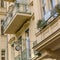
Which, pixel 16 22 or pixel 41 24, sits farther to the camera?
pixel 16 22

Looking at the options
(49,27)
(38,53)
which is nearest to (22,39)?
(38,53)

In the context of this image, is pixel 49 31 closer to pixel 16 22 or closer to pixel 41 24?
pixel 41 24

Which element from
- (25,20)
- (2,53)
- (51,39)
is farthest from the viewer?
(2,53)

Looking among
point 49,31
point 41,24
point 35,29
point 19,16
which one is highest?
point 19,16

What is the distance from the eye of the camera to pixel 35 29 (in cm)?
2080

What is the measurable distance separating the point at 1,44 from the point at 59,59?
13737 millimetres

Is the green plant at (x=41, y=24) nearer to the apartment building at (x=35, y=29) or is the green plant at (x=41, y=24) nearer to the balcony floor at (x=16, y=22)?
the apartment building at (x=35, y=29)

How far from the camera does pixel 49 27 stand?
16.9 metres

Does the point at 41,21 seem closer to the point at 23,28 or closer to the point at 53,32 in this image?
the point at 53,32

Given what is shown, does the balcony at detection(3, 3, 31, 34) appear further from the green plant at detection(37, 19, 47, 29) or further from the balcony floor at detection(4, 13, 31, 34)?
the green plant at detection(37, 19, 47, 29)

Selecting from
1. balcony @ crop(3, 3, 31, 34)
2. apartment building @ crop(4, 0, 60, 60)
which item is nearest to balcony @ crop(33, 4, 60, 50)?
apartment building @ crop(4, 0, 60, 60)

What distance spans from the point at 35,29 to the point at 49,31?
397cm

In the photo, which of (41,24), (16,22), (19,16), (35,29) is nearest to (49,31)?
(41,24)

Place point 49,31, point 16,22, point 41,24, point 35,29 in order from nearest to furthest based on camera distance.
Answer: point 49,31 → point 41,24 → point 35,29 → point 16,22
